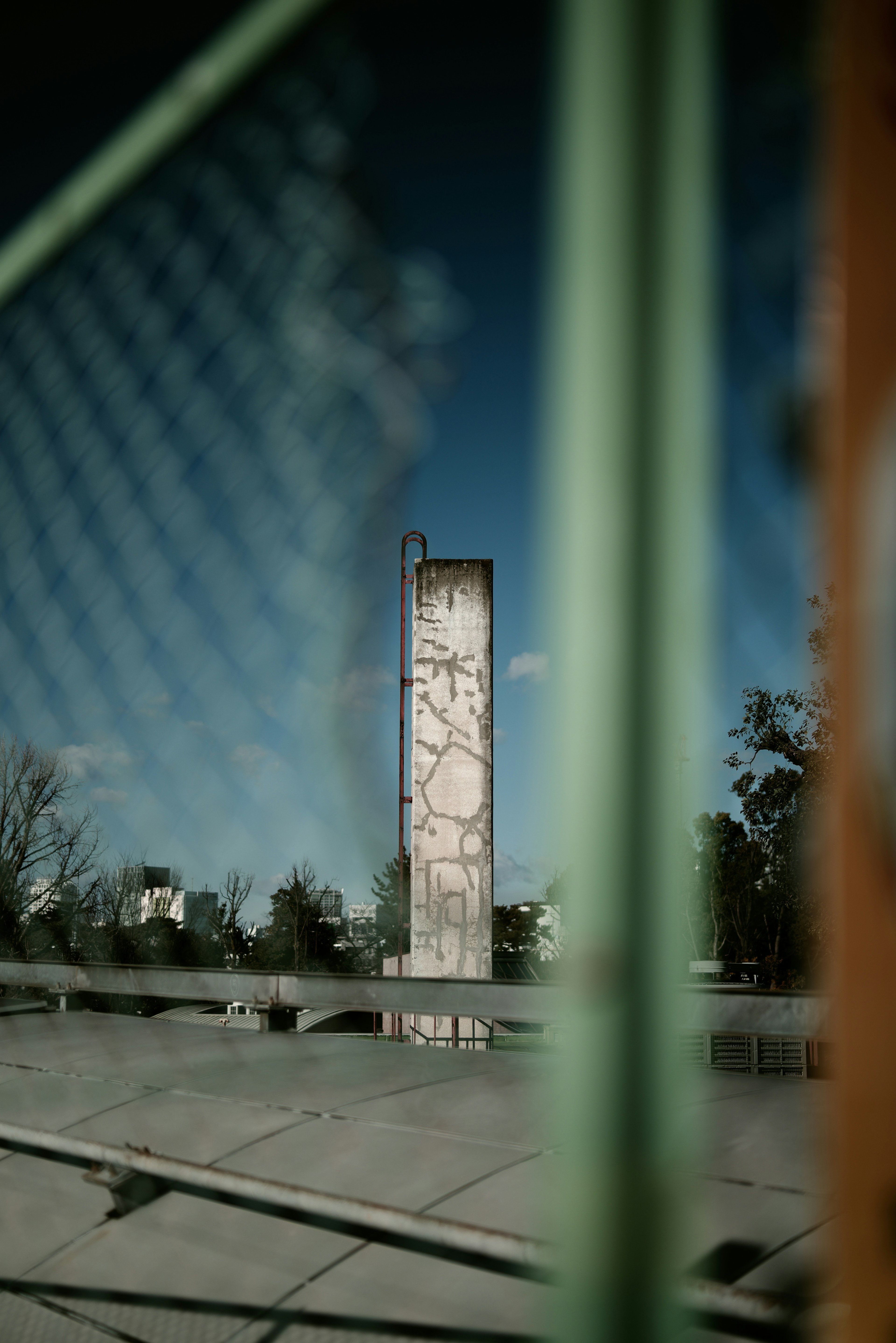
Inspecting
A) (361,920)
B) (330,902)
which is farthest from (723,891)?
(330,902)

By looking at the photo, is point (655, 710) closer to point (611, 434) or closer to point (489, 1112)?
point (611, 434)

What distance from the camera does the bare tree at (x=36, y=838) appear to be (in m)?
2.70

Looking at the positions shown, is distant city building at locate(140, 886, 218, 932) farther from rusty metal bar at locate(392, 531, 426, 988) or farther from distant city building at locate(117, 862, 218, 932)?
rusty metal bar at locate(392, 531, 426, 988)

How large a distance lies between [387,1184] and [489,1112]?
0.52 meters

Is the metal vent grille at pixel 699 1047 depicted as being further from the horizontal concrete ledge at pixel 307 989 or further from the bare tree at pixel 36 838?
the bare tree at pixel 36 838

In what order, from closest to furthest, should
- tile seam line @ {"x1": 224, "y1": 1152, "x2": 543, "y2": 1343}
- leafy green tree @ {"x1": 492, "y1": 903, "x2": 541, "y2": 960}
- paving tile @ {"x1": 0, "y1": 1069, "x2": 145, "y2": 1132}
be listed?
Result: tile seam line @ {"x1": 224, "y1": 1152, "x2": 543, "y2": 1343}
paving tile @ {"x1": 0, "y1": 1069, "x2": 145, "y2": 1132}
leafy green tree @ {"x1": 492, "y1": 903, "x2": 541, "y2": 960}

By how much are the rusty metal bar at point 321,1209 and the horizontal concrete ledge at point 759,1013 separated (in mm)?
969

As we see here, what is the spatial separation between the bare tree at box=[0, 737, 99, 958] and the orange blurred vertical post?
194 centimetres

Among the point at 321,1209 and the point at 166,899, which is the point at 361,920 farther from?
the point at 321,1209

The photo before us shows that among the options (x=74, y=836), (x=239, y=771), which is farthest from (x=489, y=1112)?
(x=239, y=771)

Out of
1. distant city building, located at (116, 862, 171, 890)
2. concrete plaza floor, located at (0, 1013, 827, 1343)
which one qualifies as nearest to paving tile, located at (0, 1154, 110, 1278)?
concrete plaza floor, located at (0, 1013, 827, 1343)

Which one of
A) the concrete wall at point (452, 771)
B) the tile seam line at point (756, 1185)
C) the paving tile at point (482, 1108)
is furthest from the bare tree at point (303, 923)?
the concrete wall at point (452, 771)

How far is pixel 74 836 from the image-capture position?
2.67 meters

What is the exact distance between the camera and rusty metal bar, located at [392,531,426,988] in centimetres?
777
